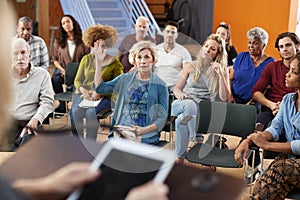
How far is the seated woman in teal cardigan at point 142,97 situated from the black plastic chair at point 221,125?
376 millimetres

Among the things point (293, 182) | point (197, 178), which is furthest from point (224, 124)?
point (197, 178)

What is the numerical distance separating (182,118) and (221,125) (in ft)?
1.08

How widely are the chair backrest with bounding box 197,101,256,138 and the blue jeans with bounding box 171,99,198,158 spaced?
105 mm

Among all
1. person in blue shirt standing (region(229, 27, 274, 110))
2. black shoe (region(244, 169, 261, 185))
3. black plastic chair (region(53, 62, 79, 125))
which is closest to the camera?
black shoe (region(244, 169, 261, 185))

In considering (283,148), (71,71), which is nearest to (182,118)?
(283,148)

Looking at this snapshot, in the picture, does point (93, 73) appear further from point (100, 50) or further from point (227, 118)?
point (227, 118)

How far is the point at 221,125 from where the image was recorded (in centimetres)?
374

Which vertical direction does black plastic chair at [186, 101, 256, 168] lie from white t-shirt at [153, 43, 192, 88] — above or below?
below

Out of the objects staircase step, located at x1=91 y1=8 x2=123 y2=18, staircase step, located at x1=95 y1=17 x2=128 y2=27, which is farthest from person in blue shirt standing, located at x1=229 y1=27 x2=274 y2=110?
staircase step, located at x1=91 y1=8 x2=123 y2=18

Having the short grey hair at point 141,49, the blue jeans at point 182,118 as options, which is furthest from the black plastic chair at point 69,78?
the short grey hair at point 141,49

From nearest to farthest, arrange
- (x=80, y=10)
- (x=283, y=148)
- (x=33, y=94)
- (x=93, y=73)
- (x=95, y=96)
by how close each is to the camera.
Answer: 1. (x=283, y=148)
2. (x=95, y=96)
3. (x=33, y=94)
4. (x=93, y=73)
5. (x=80, y=10)

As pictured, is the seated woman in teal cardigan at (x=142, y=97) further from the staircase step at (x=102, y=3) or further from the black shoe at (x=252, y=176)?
the staircase step at (x=102, y=3)

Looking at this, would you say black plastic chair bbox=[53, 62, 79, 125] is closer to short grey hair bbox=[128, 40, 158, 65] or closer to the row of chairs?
the row of chairs

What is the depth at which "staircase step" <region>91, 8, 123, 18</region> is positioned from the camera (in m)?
9.09
